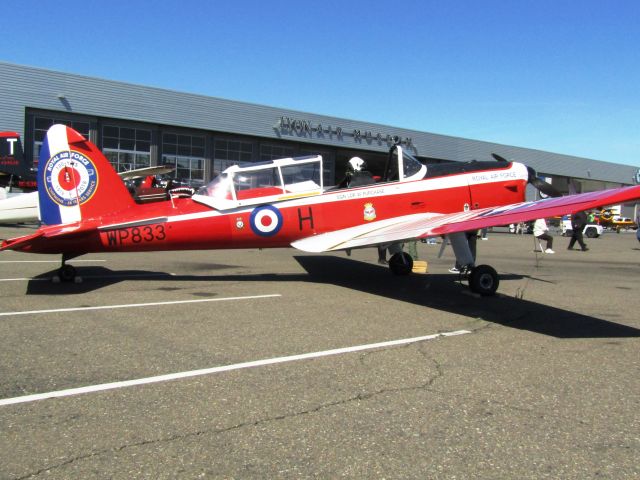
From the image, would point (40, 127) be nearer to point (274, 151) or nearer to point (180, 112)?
point (180, 112)

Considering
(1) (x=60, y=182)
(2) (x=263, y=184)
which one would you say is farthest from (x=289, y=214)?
(1) (x=60, y=182)

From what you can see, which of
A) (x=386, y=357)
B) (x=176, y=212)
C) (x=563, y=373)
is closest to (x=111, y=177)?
(x=176, y=212)

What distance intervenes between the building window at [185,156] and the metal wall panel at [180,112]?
1353 millimetres

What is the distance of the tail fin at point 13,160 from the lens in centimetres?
2512

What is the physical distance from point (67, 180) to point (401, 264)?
6.63 m

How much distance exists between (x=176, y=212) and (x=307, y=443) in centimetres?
630

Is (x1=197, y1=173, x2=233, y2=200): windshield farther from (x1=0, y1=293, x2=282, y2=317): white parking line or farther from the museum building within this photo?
the museum building

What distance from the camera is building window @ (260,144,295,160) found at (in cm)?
4222

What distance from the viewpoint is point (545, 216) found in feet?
20.1

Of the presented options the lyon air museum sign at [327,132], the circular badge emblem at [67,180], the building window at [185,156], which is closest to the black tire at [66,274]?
the circular badge emblem at [67,180]

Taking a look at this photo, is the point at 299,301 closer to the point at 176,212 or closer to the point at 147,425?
the point at 176,212

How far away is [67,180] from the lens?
8.16 metres

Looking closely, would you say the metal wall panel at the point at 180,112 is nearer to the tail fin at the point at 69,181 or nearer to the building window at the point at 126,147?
the building window at the point at 126,147

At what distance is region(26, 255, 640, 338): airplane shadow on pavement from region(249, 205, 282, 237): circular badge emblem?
3.80 feet
